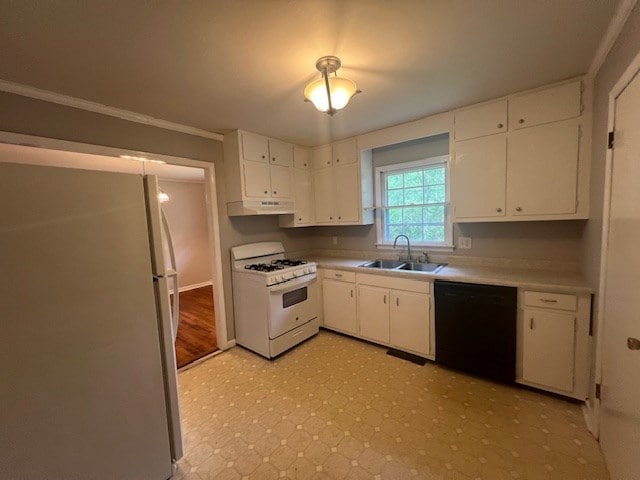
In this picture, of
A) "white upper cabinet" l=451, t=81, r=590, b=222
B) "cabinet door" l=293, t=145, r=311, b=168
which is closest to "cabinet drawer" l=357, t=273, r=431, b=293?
"white upper cabinet" l=451, t=81, r=590, b=222

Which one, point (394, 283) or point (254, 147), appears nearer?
point (394, 283)

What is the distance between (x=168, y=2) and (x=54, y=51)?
85cm

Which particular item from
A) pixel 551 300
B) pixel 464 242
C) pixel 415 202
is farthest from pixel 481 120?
pixel 551 300

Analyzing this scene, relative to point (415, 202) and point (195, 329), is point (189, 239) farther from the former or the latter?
point (415, 202)

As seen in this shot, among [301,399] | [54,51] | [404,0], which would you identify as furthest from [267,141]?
[301,399]

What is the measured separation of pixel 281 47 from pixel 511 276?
8.18ft

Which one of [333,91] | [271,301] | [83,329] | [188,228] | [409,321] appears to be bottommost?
[409,321]

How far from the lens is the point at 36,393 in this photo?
1.10 metres

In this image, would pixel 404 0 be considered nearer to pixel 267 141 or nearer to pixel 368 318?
pixel 267 141

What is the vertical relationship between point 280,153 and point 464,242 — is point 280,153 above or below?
above

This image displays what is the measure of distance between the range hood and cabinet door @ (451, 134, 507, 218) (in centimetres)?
194

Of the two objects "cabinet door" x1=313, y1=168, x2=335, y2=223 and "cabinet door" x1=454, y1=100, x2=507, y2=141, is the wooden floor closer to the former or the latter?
"cabinet door" x1=313, y1=168, x2=335, y2=223

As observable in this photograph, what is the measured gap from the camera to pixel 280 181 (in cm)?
334

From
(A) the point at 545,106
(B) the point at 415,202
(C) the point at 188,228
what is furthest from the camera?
(C) the point at 188,228
